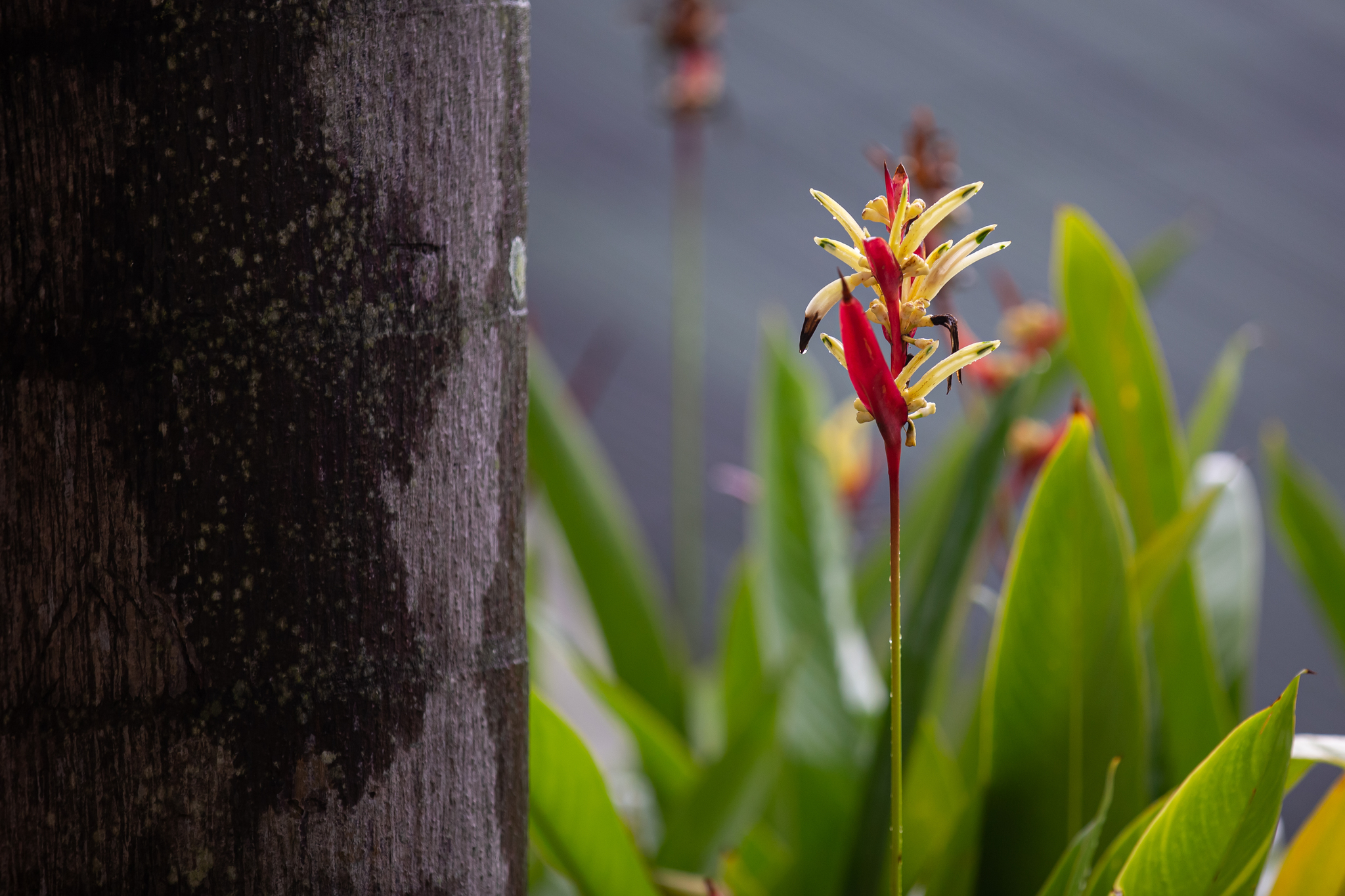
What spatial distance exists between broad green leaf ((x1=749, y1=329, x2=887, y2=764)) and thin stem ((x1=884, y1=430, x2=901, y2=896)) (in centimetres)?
31

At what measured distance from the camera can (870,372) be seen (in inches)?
9.9

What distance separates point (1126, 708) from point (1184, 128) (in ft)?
8.47

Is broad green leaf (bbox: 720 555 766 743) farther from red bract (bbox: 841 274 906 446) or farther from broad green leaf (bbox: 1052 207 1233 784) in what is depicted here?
red bract (bbox: 841 274 906 446)

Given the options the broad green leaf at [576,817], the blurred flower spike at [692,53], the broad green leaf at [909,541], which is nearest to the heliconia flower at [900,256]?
the broad green leaf at [576,817]

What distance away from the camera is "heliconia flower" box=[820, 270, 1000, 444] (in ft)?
0.81

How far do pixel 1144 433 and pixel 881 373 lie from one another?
0.33 m

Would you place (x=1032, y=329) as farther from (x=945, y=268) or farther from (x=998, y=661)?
(x=945, y=268)

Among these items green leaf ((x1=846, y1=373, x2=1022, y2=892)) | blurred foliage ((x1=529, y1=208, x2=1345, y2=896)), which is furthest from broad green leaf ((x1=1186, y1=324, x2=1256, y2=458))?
green leaf ((x1=846, y1=373, x2=1022, y2=892))

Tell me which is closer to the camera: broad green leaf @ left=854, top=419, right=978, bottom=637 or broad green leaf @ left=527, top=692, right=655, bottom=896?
broad green leaf @ left=527, top=692, right=655, bottom=896

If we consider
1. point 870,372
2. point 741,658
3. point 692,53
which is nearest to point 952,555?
point 870,372

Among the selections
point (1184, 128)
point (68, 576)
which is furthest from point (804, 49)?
point (68, 576)

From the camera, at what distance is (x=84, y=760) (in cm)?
27

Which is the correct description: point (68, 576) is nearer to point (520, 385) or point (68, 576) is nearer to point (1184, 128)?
point (520, 385)

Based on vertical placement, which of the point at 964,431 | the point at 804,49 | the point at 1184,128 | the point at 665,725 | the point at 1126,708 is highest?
the point at 804,49
